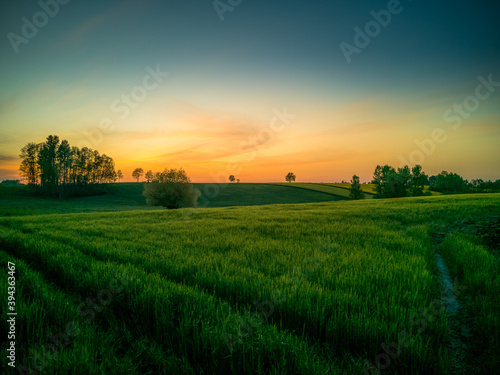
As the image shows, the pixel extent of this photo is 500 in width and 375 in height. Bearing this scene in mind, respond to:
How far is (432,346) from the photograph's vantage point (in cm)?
323

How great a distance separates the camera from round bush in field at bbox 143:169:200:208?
130 feet

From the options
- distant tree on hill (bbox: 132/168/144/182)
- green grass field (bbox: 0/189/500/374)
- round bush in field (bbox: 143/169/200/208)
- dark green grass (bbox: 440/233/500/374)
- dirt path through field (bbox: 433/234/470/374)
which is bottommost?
dirt path through field (bbox: 433/234/470/374)

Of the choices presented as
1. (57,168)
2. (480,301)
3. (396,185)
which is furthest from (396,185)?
(57,168)

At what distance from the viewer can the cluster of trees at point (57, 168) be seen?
70938 millimetres

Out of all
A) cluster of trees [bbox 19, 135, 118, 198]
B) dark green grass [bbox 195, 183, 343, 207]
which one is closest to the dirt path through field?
dark green grass [bbox 195, 183, 343, 207]

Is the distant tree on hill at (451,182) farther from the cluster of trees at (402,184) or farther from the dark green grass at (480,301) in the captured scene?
the dark green grass at (480,301)

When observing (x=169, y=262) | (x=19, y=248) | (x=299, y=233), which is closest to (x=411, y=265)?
(x=299, y=233)

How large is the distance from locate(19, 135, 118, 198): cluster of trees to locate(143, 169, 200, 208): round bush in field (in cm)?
5037

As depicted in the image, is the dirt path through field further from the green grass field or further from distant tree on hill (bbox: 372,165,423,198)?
distant tree on hill (bbox: 372,165,423,198)

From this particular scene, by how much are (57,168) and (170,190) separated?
178 ft

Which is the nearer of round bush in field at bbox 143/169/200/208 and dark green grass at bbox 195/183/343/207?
round bush in field at bbox 143/169/200/208

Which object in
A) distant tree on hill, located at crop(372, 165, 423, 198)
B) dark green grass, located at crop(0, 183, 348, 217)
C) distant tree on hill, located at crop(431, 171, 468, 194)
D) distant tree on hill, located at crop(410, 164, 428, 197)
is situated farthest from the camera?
distant tree on hill, located at crop(431, 171, 468, 194)

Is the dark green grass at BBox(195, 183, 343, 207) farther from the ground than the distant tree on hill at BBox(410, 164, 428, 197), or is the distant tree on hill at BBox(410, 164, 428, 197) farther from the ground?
the distant tree on hill at BBox(410, 164, 428, 197)

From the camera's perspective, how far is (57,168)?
71.8 metres
